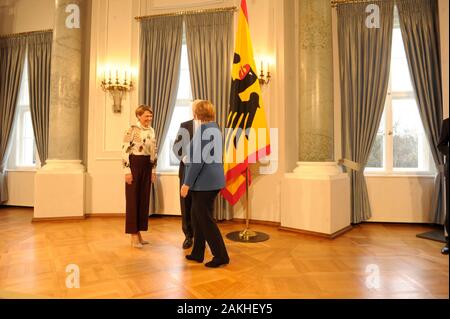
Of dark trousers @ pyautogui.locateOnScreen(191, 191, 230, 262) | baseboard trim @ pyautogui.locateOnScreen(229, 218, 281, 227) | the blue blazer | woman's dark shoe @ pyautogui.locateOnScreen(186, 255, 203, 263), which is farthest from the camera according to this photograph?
baseboard trim @ pyautogui.locateOnScreen(229, 218, 281, 227)

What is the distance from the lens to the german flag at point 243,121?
12.2 ft

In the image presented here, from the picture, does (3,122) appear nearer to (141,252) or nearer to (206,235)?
(141,252)

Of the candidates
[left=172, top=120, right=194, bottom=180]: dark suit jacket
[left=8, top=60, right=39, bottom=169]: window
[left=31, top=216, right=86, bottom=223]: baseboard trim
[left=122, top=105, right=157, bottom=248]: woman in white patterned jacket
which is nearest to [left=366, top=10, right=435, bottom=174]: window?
[left=172, top=120, right=194, bottom=180]: dark suit jacket

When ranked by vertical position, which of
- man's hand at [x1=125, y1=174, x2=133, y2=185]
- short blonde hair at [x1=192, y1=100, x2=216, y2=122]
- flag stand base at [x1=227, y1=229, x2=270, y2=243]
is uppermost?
short blonde hair at [x1=192, y1=100, x2=216, y2=122]

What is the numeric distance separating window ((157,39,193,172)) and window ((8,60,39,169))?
9.60 feet

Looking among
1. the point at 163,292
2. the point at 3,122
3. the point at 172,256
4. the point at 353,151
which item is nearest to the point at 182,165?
the point at 172,256

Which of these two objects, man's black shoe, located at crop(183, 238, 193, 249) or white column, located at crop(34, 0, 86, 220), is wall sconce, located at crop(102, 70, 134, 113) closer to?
white column, located at crop(34, 0, 86, 220)

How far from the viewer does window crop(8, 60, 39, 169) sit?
5887mm

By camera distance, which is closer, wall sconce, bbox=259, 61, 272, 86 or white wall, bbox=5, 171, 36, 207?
wall sconce, bbox=259, 61, 272, 86

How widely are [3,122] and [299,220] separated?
231 inches

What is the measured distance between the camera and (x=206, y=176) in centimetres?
236

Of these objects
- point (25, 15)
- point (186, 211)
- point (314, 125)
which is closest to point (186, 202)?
point (186, 211)

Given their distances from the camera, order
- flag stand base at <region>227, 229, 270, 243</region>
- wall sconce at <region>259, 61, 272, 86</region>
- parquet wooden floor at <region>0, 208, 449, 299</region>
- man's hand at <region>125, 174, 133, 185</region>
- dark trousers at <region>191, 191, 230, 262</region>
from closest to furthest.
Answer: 1. parquet wooden floor at <region>0, 208, 449, 299</region>
2. dark trousers at <region>191, 191, 230, 262</region>
3. man's hand at <region>125, 174, 133, 185</region>
4. flag stand base at <region>227, 229, 270, 243</region>
5. wall sconce at <region>259, 61, 272, 86</region>

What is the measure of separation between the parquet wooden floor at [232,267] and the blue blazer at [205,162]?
0.72 m
